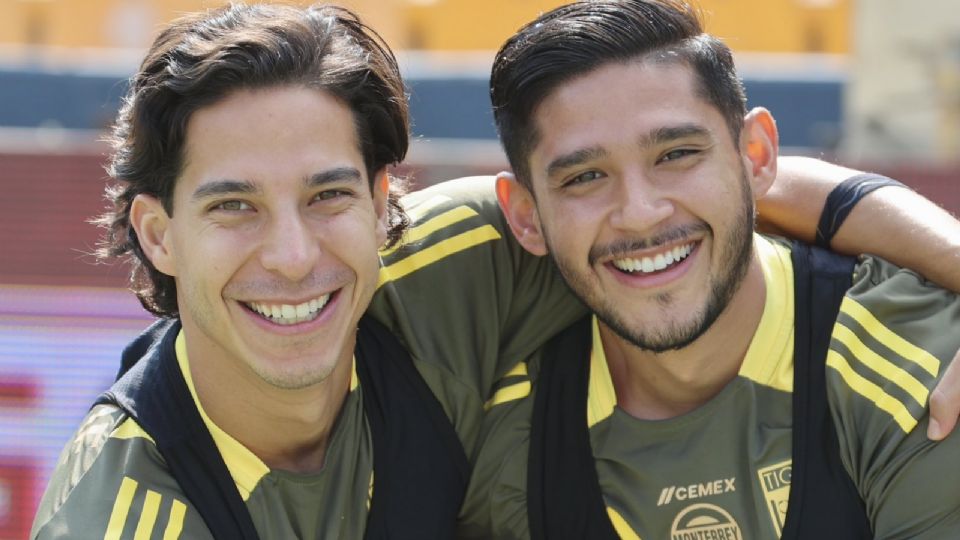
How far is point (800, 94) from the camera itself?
32.4 feet

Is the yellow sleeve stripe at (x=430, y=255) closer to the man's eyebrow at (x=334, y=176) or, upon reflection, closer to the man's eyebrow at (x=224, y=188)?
the man's eyebrow at (x=334, y=176)

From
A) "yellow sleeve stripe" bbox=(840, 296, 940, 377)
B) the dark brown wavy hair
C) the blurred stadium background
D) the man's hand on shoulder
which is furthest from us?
the blurred stadium background

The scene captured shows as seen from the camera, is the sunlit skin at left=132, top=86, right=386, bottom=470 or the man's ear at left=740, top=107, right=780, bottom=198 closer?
the sunlit skin at left=132, top=86, right=386, bottom=470

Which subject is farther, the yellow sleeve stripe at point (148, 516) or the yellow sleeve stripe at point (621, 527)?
the yellow sleeve stripe at point (621, 527)

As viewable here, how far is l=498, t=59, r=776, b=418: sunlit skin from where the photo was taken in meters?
3.30

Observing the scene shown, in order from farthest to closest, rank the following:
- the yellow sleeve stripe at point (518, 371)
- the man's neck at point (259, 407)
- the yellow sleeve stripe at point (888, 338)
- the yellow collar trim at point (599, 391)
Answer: the yellow sleeve stripe at point (518, 371)
the yellow collar trim at point (599, 391)
the man's neck at point (259, 407)
the yellow sleeve stripe at point (888, 338)

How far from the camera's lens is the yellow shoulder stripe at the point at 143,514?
317 centimetres

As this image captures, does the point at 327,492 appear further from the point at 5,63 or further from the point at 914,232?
the point at 5,63

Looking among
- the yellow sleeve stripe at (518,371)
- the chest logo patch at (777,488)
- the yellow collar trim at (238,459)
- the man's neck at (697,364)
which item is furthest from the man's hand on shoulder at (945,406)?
the yellow collar trim at (238,459)

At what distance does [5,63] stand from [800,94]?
561 cm

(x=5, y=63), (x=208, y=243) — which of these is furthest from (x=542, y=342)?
(x=5, y=63)

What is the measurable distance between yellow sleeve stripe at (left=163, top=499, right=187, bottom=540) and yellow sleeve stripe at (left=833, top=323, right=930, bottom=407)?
1557mm

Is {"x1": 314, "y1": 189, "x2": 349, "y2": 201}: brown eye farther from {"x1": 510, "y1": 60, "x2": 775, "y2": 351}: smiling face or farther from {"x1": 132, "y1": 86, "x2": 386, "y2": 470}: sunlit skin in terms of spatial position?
{"x1": 510, "y1": 60, "x2": 775, "y2": 351}: smiling face

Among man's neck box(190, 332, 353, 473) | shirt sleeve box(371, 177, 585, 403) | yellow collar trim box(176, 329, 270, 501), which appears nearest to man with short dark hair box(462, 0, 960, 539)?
shirt sleeve box(371, 177, 585, 403)
